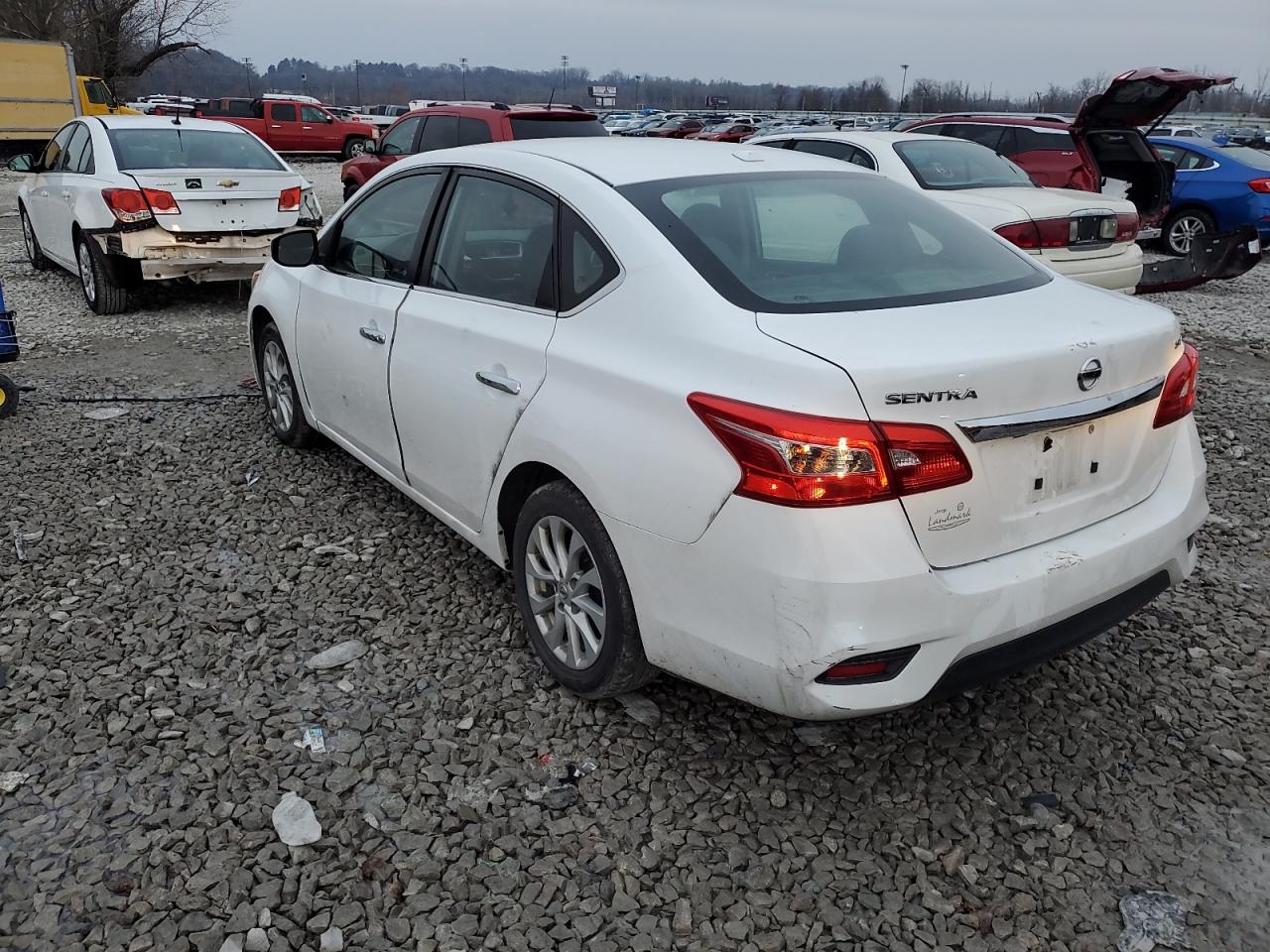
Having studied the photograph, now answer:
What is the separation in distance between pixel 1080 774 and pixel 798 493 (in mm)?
1331

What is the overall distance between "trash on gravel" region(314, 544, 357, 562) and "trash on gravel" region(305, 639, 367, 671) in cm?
69

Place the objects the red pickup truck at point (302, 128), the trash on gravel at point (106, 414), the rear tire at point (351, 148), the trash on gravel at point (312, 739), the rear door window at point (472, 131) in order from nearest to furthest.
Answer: the trash on gravel at point (312, 739), the trash on gravel at point (106, 414), the rear door window at point (472, 131), the red pickup truck at point (302, 128), the rear tire at point (351, 148)

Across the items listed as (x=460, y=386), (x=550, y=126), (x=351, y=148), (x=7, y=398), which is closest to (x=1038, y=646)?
(x=460, y=386)

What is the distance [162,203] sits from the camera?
7.91 metres

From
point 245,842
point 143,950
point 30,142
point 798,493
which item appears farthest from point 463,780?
point 30,142

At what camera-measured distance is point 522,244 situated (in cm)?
320

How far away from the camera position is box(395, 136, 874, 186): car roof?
3160 millimetres

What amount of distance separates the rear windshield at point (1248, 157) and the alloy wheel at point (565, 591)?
12.5m

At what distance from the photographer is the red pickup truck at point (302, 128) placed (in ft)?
101

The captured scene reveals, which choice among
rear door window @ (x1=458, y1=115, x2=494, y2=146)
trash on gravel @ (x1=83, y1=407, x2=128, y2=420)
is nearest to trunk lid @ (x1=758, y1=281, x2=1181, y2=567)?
trash on gravel @ (x1=83, y1=407, x2=128, y2=420)

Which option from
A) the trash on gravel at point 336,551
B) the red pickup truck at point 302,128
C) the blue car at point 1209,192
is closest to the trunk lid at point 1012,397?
the trash on gravel at point 336,551

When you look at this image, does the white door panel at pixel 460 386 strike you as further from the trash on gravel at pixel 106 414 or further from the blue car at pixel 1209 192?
the blue car at pixel 1209 192

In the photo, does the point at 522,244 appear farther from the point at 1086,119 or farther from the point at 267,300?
the point at 1086,119

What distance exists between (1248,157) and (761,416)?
1359cm
